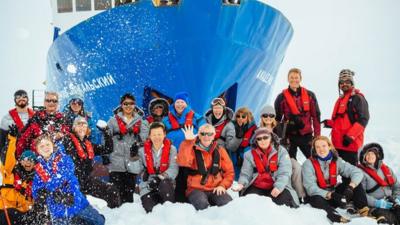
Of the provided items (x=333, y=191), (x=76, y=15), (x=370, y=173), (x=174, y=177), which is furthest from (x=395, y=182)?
(x=76, y=15)

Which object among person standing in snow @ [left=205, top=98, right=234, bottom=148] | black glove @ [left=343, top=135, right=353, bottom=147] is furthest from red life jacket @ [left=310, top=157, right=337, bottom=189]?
person standing in snow @ [left=205, top=98, right=234, bottom=148]

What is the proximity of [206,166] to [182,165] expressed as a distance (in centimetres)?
25

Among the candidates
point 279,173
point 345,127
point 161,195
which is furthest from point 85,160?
point 345,127

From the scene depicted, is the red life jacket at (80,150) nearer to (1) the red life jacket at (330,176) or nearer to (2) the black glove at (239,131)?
(2) the black glove at (239,131)

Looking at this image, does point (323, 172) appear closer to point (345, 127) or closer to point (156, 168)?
point (345, 127)

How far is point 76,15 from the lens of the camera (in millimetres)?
8898

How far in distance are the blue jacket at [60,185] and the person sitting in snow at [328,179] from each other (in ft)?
7.26

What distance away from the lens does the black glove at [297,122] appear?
5.15m

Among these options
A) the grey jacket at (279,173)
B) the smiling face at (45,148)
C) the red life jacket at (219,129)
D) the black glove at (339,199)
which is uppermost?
the smiling face at (45,148)

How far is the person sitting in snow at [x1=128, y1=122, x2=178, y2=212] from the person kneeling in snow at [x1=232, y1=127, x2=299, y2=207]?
2.36 ft

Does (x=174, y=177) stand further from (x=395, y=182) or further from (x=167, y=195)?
(x=395, y=182)

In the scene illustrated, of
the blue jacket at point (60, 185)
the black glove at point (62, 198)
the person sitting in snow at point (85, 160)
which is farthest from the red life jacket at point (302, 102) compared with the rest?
the black glove at point (62, 198)

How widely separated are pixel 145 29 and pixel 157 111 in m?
1.82

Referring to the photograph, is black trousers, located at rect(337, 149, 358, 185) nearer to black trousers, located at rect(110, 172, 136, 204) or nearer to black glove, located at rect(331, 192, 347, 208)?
black glove, located at rect(331, 192, 347, 208)
